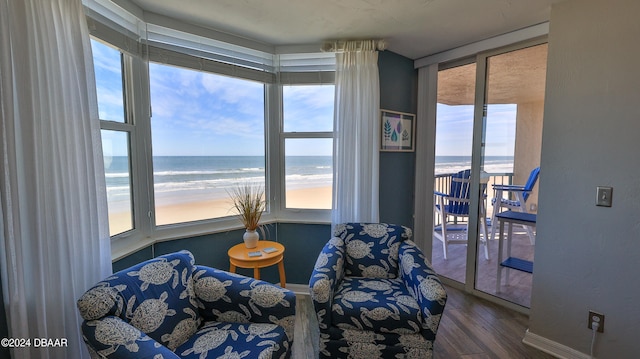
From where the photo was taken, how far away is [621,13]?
5.30ft

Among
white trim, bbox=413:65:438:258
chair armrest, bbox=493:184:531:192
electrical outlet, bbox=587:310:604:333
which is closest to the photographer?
electrical outlet, bbox=587:310:604:333

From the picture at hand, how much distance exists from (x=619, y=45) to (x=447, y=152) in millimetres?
1483

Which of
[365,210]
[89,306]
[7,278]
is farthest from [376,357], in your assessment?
[7,278]

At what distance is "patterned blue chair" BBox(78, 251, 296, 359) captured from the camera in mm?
1105

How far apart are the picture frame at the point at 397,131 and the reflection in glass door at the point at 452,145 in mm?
284

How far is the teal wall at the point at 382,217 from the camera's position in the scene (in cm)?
247

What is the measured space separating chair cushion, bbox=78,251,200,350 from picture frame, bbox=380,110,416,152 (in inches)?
82.0

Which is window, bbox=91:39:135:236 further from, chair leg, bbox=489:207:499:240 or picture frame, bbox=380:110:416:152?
chair leg, bbox=489:207:499:240

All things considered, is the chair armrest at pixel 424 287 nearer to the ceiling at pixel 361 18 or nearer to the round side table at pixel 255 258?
the round side table at pixel 255 258

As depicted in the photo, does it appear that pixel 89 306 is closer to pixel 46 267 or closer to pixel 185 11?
pixel 46 267

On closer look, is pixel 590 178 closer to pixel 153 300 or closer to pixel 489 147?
pixel 489 147

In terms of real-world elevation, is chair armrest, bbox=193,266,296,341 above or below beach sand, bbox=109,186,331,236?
below

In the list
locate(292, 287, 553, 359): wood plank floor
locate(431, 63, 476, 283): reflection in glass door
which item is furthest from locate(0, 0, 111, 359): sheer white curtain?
locate(431, 63, 476, 283): reflection in glass door

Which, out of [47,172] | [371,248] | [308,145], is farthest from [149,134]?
[371,248]
